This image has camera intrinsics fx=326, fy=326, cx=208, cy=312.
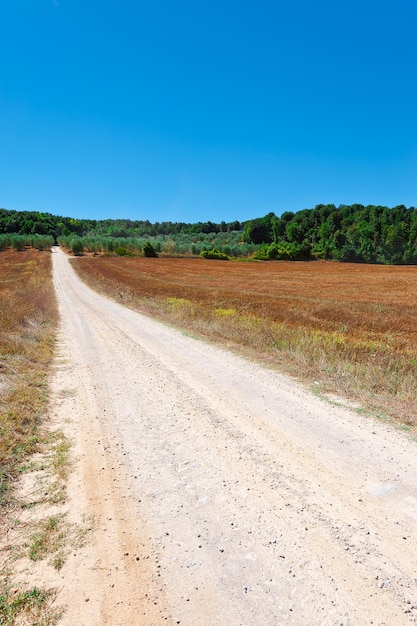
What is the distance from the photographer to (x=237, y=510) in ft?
11.8

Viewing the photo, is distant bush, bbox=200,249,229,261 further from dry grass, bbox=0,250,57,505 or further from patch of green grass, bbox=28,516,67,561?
patch of green grass, bbox=28,516,67,561

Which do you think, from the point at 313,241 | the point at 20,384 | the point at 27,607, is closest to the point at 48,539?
the point at 27,607

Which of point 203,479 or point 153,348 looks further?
point 153,348

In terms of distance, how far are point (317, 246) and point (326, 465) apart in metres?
130

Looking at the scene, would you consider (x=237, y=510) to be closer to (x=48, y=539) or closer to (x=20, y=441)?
(x=48, y=539)

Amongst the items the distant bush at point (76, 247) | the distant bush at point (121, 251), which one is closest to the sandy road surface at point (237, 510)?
the distant bush at point (121, 251)

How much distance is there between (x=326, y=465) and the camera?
4387mm

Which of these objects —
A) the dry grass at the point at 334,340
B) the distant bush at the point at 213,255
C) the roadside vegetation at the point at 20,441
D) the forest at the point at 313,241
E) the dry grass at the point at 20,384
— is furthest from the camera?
the distant bush at the point at 213,255

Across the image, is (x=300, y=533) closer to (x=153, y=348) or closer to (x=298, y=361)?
(x=298, y=361)

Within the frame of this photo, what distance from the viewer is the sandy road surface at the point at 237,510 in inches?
101

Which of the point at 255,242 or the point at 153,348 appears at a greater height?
the point at 255,242

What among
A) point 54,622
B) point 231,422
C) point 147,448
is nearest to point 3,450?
point 147,448

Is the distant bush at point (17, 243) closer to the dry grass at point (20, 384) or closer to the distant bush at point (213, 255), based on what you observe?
the distant bush at point (213, 255)

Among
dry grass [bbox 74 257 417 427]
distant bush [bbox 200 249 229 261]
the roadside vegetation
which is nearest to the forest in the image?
distant bush [bbox 200 249 229 261]
